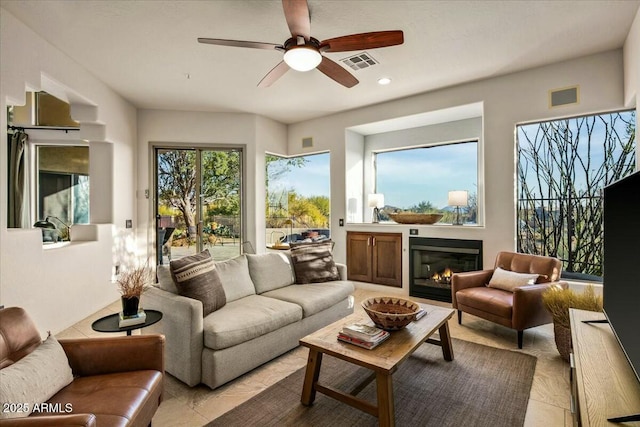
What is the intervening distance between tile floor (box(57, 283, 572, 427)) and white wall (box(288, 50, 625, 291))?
3.97 feet

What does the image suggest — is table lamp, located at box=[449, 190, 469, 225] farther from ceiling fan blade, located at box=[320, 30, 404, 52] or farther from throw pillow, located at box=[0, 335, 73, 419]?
throw pillow, located at box=[0, 335, 73, 419]

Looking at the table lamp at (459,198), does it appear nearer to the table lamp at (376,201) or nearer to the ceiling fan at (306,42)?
the table lamp at (376,201)

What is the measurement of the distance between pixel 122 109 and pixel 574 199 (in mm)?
6038

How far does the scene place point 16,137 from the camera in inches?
168

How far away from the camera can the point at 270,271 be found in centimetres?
331

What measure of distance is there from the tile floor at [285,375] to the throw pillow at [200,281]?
57 cm

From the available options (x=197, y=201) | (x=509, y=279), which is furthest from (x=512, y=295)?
(x=197, y=201)

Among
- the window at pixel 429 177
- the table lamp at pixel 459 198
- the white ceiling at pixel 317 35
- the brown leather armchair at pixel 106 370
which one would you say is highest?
the white ceiling at pixel 317 35

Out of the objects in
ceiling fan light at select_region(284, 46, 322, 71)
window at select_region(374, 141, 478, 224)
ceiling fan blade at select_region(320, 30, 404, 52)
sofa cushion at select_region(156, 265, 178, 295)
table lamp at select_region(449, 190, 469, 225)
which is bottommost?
sofa cushion at select_region(156, 265, 178, 295)

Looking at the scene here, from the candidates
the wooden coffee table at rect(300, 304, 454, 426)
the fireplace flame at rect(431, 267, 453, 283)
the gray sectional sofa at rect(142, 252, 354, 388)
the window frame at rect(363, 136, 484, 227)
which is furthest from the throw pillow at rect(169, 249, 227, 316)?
the window frame at rect(363, 136, 484, 227)

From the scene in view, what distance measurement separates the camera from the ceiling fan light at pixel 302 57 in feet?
7.87

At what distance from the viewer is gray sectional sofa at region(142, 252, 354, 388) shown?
2.19 meters

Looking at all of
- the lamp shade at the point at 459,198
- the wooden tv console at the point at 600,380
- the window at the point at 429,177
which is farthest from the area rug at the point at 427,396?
the window at the point at 429,177

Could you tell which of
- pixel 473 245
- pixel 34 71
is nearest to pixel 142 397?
pixel 34 71
